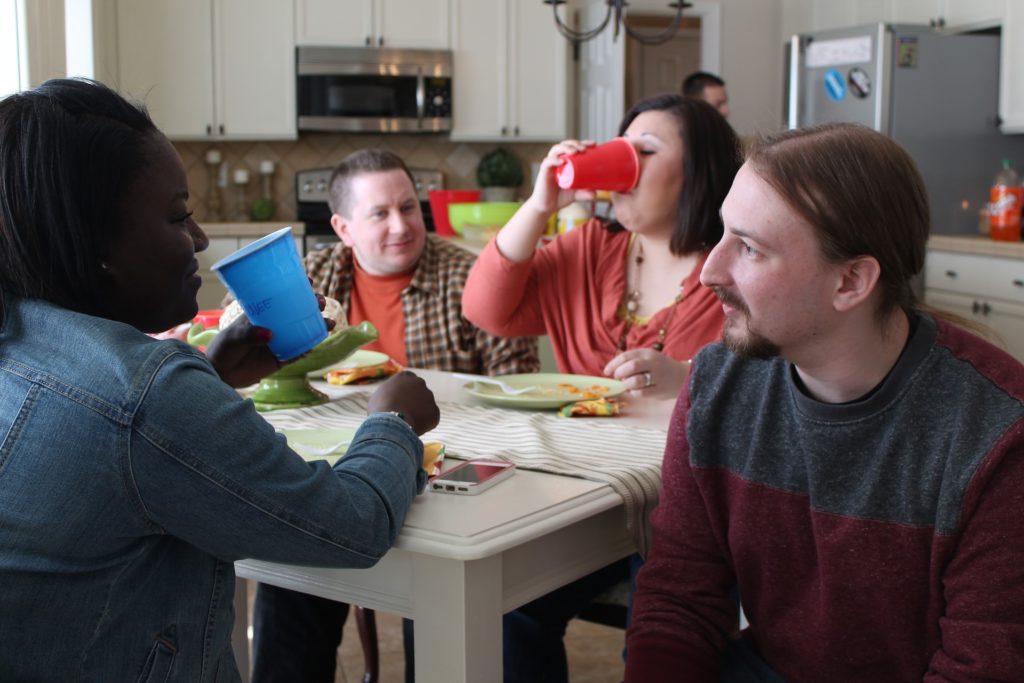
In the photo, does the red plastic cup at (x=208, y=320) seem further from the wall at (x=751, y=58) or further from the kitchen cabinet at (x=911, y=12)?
the wall at (x=751, y=58)

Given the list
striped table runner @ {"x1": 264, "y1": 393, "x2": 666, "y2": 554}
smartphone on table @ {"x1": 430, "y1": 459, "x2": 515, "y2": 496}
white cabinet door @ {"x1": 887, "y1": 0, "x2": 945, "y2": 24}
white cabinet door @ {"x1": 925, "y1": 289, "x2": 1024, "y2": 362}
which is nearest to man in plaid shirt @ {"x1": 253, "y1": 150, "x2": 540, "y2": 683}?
striped table runner @ {"x1": 264, "y1": 393, "x2": 666, "y2": 554}

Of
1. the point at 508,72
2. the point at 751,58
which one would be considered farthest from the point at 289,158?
the point at 751,58

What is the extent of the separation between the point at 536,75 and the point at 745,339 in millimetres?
4860

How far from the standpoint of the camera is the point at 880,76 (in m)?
4.71

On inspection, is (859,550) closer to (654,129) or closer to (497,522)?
(497,522)

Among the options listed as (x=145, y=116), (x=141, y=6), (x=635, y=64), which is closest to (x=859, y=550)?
(x=145, y=116)

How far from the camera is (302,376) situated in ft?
5.91

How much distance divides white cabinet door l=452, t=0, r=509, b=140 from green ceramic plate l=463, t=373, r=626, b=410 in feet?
13.4

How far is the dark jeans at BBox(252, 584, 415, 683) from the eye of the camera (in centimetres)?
192

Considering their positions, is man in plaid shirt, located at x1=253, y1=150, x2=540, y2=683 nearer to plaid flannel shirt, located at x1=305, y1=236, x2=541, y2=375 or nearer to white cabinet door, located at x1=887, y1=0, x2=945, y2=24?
plaid flannel shirt, located at x1=305, y1=236, x2=541, y2=375

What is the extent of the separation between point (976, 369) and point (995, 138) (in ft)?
14.0

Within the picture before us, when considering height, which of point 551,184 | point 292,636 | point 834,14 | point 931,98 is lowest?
point 292,636

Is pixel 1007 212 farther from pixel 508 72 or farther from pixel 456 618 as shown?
pixel 456 618

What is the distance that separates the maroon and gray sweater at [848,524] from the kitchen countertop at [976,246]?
127 inches
